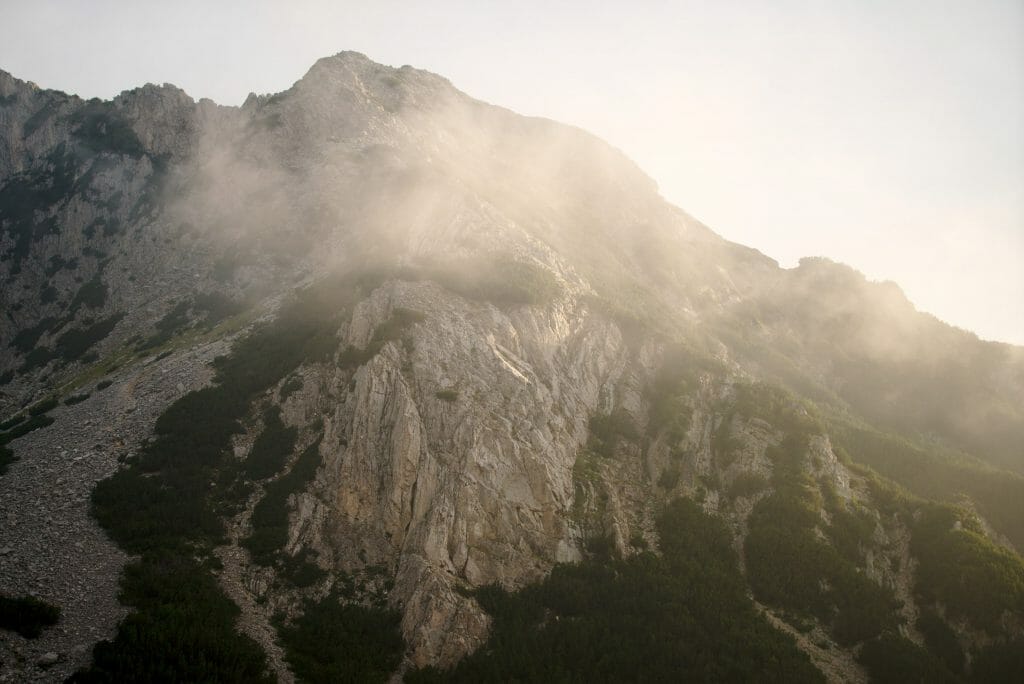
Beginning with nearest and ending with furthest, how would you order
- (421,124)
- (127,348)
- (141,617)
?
(141,617) → (127,348) → (421,124)

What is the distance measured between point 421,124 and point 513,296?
5006cm

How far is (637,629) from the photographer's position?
128 ft

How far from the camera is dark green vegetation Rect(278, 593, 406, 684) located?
3359 cm

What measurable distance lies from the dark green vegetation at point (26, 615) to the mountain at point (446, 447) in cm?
21

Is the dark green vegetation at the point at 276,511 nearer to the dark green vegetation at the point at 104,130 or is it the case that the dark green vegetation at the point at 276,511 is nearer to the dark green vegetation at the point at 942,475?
the dark green vegetation at the point at 942,475

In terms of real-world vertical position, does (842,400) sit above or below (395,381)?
above

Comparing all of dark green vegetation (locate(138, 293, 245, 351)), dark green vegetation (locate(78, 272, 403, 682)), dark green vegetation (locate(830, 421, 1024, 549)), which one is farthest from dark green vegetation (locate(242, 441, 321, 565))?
dark green vegetation (locate(830, 421, 1024, 549))

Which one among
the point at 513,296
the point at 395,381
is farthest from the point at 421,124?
the point at 395,381

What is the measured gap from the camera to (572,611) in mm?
39469

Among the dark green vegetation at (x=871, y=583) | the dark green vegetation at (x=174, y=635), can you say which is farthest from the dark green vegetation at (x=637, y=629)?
the dark green vegetation at (x=174, y=635)

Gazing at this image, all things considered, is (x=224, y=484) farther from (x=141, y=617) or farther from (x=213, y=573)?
(x=141, y=617)

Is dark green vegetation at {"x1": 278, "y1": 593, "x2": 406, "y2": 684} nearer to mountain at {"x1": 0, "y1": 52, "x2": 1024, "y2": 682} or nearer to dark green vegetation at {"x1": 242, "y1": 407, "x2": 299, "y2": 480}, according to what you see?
mountain at {"x1": 0, "y1": 52, "x2": 1024, "y2": 682}

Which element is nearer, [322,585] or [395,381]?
[322,585]

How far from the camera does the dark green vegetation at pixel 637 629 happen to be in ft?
117
